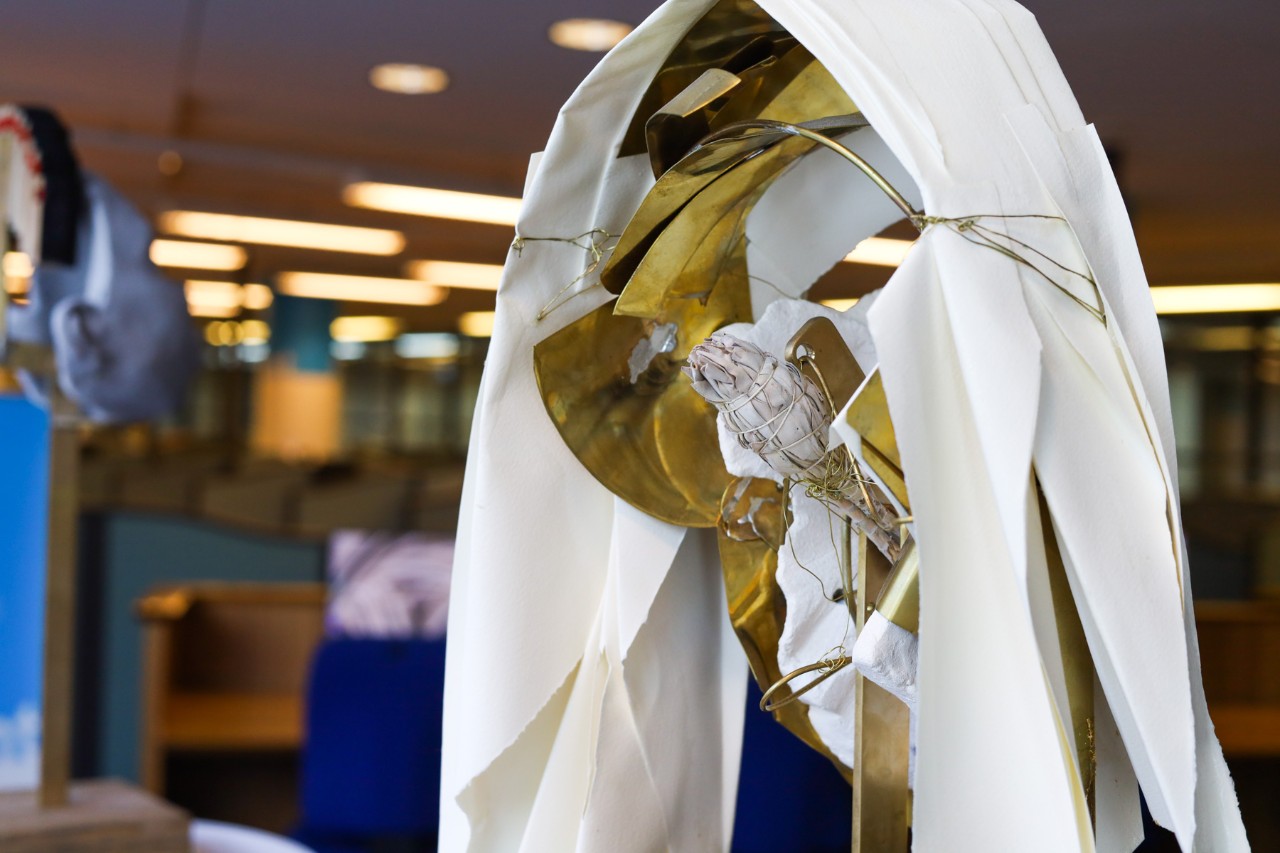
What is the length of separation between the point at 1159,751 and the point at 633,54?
42cm

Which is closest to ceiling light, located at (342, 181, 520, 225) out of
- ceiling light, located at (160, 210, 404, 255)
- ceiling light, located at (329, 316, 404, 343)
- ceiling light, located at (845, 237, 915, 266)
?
ceiling light, located at (160, 210, 404, 255)

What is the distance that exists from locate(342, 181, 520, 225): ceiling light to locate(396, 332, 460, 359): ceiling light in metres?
9.43

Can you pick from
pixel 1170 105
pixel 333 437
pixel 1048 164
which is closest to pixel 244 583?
pixel 1170 105

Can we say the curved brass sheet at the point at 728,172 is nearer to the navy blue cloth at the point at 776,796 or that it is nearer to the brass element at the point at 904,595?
the brass element at the point at 904,595

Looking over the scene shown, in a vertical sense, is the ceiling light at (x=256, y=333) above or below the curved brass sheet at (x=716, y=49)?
above

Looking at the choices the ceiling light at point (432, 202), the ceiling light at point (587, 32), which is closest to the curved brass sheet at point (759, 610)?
the ceiling light at point (587, 32)

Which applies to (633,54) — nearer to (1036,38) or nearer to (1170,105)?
(1036,38)

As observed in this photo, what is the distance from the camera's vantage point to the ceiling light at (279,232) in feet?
24.7

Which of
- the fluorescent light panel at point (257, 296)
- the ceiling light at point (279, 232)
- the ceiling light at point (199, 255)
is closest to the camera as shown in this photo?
the ceiling light at point (279, 232)

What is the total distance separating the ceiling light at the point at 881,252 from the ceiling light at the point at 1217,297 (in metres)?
2.57

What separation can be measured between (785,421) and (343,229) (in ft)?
24.5

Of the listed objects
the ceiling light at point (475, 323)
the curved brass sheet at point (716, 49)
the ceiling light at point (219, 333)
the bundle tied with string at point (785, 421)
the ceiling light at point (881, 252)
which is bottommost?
the bundle tied with string at point (785, 421)

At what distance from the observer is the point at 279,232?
26.0ft

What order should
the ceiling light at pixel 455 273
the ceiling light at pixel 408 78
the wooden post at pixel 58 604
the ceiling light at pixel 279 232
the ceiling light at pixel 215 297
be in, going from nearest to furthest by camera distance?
the wooden post at pixel 58 604
the ceiling light at pixel 408 78
the ceiling light at pixel 279 232
the ceiling light at pixel 455 273
the ceiling light at pixel 215 297
